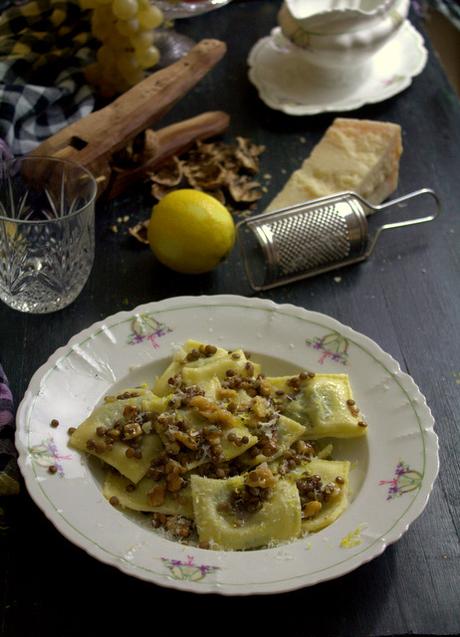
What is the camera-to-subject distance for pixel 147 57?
85.5 inches

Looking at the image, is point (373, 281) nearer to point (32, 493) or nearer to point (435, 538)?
point (435, 538)

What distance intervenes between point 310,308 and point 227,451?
0.54 meters

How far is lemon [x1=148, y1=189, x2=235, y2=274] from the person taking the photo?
5.45ft

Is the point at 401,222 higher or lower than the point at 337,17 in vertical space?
lower

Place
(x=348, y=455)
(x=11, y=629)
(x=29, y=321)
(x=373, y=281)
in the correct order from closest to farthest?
(x=11, y=629) < (x=348, y=455) < (x=29, y=321) < (x=373, y=281)

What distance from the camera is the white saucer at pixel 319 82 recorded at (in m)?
2.26

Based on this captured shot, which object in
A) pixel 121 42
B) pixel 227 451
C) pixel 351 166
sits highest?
pixel 121 42

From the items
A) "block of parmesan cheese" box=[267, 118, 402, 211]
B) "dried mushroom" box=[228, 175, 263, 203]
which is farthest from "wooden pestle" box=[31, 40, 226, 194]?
"block of parmesan cheese" box=[267, 118, 402, 211]

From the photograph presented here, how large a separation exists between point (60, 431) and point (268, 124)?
124 centimetres

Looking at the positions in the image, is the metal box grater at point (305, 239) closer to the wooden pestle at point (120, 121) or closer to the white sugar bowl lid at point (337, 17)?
the wooden pestle at point (120, 121)

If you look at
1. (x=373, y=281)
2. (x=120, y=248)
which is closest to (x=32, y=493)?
(x=120, y=248)

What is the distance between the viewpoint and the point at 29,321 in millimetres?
1634

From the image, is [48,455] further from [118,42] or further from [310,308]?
[118,42]

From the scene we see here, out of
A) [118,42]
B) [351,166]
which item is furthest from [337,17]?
[118,42]
